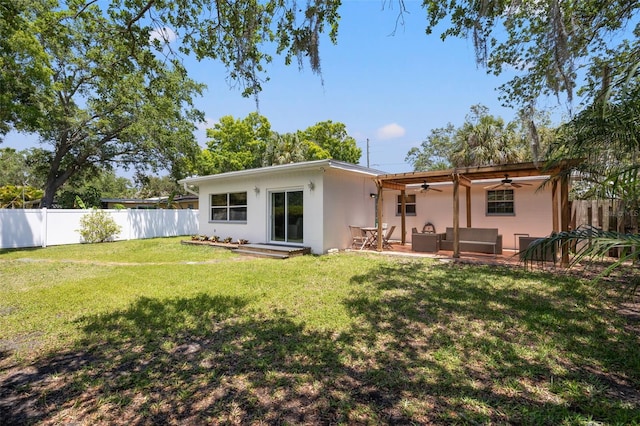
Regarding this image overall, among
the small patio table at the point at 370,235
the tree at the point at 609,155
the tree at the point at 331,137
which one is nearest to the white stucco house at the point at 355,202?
the small patio table at the point at 370,235

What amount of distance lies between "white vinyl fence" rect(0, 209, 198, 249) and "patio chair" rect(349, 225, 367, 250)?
458 inches

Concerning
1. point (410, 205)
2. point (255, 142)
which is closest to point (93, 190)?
point (255, 142)

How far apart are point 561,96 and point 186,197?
2836 centimetres

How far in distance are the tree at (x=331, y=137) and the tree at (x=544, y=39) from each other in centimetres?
2396

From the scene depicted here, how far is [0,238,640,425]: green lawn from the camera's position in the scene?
2557mm

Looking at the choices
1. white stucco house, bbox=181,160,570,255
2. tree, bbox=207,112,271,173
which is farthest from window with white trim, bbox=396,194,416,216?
tree, bbox=207,112,271,173

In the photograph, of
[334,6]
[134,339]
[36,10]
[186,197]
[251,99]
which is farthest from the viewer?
[186,197]

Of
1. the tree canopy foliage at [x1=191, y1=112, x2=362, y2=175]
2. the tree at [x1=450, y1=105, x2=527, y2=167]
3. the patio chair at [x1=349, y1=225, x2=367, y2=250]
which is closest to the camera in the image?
the patio chair at [x1=349, y1=225, x2=367, y2=250]

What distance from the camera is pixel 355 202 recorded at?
11500 millimetres

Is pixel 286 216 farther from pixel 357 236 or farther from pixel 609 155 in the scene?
pixel 609 155

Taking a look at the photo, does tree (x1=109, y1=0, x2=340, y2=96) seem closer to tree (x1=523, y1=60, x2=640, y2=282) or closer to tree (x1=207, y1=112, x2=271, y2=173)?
tree (x1=523, y1=60, x2=640, y2=282)

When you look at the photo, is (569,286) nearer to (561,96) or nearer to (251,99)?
(561,96)

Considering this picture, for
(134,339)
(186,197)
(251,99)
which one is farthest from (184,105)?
(134,339)

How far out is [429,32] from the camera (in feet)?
19.6
